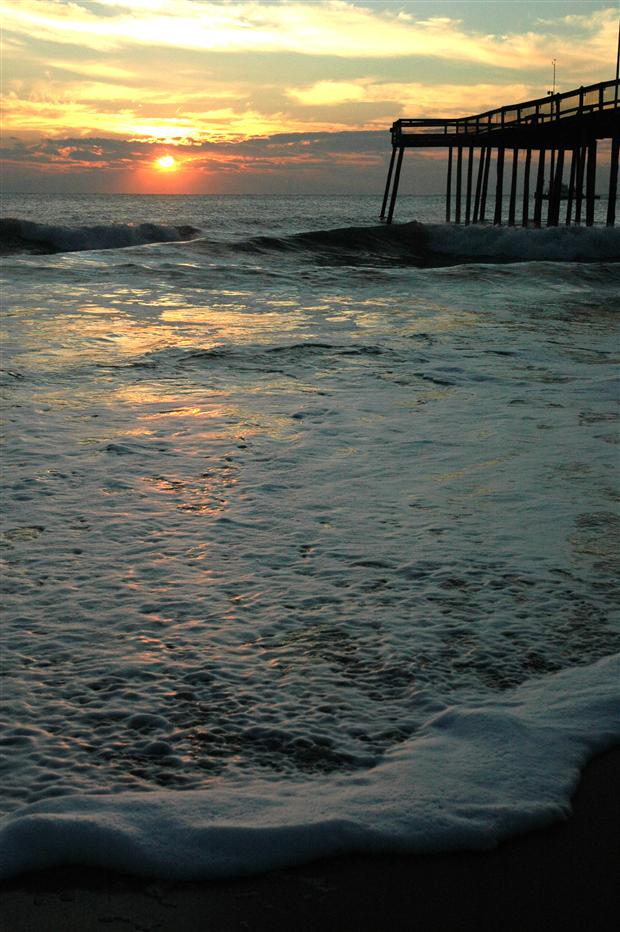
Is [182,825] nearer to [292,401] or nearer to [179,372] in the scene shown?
[292,401]

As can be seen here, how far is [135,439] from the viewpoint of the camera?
6195 mm

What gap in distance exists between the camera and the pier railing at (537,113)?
882 inches

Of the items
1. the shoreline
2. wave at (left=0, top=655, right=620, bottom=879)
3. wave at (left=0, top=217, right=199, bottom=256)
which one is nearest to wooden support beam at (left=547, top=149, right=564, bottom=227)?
wave at (left=0, top=217, right=199, bottom=256)

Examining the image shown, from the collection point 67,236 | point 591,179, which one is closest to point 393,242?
point 591,179

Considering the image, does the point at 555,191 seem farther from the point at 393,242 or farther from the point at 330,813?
the point at 330,813

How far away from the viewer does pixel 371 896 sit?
7.28 ft

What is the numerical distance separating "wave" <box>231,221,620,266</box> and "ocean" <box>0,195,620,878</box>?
1757 centimetres

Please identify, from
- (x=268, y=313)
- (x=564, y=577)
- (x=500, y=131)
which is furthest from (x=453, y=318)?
(x=500, y=131)

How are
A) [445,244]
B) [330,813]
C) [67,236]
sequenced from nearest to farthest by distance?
[330,813] → [67,236] → [445,244]

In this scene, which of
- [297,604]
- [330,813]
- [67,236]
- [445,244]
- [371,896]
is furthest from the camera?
[445,244]

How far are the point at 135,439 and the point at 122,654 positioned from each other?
9.95 feet

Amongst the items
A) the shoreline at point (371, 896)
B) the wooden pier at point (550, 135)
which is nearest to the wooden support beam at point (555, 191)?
the wooden pier at point (550, 135)

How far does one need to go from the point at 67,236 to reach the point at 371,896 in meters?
29.2

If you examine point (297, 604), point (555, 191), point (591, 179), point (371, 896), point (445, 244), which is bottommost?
point (371, 896)
